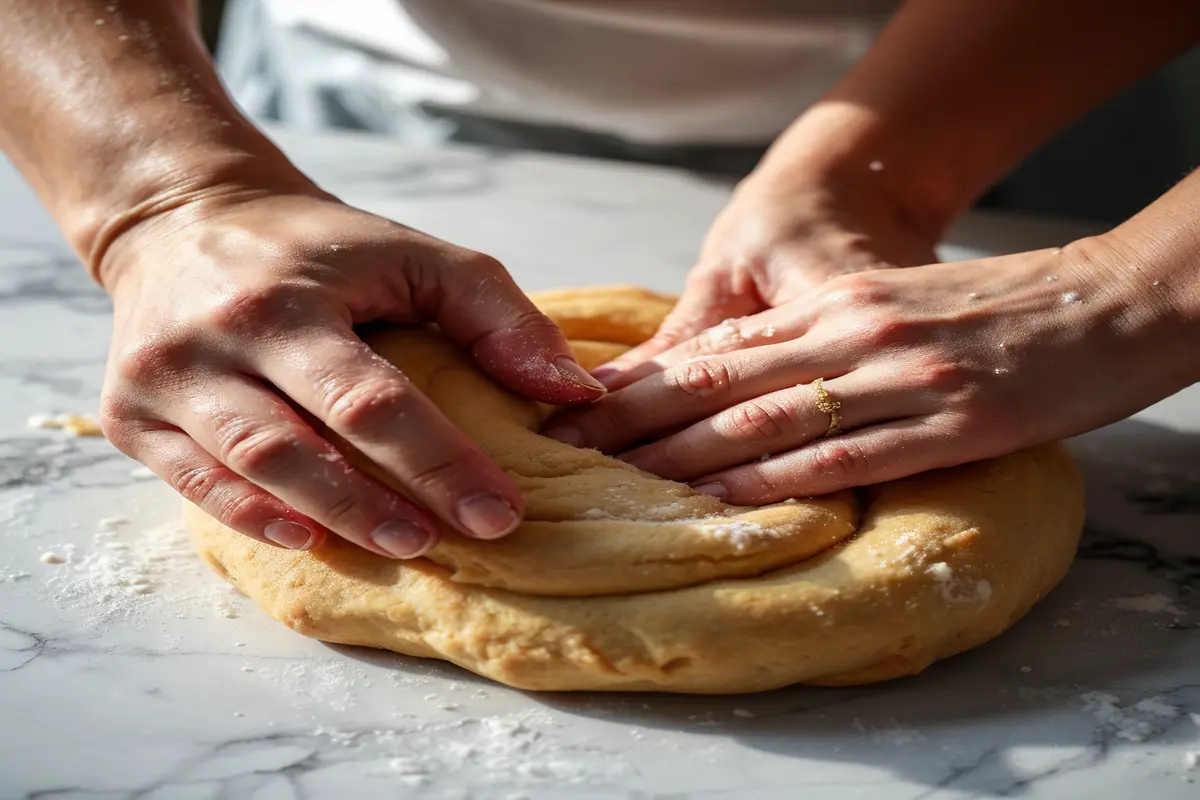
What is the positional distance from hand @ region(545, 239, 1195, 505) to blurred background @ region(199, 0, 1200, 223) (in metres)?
1.89

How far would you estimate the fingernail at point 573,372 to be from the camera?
1.49 m

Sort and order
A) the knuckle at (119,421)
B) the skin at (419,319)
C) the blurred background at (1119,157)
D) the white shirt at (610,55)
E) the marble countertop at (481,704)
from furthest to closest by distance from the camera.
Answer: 1. the blurred background at (1119,157)
2. the white shirt at (610,55)
3. the knuckle at (119,421)
4. the skin at (419,319)
5. the marble countertop at (481,704)

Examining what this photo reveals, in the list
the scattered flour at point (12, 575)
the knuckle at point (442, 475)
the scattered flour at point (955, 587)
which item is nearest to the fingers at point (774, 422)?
the scattered flour at point (955, 587)

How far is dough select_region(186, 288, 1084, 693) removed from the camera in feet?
4.25

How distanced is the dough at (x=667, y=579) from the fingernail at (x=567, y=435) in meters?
0.05

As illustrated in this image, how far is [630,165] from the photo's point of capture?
3.18 m

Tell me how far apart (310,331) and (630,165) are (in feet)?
6.48

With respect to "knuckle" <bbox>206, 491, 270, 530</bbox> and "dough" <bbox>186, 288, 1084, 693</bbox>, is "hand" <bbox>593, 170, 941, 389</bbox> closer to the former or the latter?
"dough" <bbox>186, 288, 1084, 693</bbox>

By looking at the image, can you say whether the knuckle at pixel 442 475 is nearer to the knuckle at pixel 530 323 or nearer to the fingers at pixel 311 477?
the fingers at pixel 311 477

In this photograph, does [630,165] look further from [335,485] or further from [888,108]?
[335,485]

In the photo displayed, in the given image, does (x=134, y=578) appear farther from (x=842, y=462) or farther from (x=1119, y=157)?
(x=1119, y=157)

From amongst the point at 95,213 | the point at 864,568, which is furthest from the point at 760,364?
the point at 95,213

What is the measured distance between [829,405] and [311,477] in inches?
24.9

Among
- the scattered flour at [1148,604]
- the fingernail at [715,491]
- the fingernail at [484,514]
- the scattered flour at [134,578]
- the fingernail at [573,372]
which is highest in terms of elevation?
the fingernail at [573,372]
